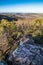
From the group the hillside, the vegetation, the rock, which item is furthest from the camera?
the vegetation

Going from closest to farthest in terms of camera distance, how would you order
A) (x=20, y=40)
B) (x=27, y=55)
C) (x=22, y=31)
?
(x=27, y=55) → (x=20, y=40) → (x=22, y=31)

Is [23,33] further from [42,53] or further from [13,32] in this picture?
[42,53]

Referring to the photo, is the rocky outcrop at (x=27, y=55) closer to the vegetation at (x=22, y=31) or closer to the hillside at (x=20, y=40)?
the hillside at (x=20, y=40)

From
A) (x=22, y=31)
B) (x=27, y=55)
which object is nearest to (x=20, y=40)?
(x=27, y=55)

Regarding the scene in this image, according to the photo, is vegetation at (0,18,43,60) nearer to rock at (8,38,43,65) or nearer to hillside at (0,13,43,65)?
hillside at (0,13,43,65)

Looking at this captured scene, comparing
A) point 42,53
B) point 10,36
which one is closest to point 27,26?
point 10,36

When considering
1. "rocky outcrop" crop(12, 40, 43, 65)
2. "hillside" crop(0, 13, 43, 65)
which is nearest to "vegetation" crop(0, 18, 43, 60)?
"hillside" crop(0, 13, 43, 65)

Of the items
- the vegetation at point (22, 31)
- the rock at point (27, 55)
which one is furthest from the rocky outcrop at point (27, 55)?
the vegetation at point (22, 31)

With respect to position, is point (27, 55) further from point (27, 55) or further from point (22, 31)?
point (22, 31)

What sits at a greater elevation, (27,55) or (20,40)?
(20,40)

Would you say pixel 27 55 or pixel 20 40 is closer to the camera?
pixel 27 55

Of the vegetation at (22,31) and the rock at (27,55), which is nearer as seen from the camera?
the rock at (27,55)
